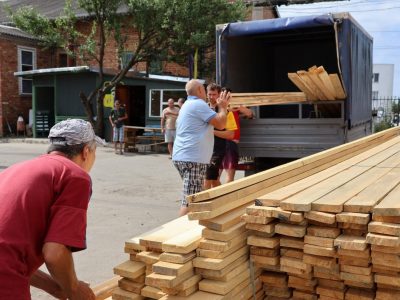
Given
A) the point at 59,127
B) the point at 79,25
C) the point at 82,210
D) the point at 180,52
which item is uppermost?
the point at 79,25

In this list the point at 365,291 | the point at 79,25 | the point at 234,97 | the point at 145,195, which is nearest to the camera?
the point at 365,291

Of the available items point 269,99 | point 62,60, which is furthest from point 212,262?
point 62,60

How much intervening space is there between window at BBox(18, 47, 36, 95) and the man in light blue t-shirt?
21143mm

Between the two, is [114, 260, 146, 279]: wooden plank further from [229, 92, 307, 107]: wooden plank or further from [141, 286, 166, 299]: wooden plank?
[229, 92, 307, 107]: wooden plank

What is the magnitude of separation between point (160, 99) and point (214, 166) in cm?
A: 1403

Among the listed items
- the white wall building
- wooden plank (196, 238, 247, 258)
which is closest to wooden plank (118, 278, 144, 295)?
wooden plank (196, 238, 247, 258)

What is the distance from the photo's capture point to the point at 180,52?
19.1 m

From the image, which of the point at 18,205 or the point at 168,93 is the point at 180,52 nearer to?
the point at 168,93

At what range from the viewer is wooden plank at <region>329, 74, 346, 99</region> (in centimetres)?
680

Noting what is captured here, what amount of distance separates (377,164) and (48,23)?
1773 cm

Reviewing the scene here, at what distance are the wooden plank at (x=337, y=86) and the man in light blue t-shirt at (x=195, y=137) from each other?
2253 millimetres

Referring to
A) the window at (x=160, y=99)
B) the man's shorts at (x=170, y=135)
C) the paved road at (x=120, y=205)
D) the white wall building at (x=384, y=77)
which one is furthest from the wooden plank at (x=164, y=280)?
the white wall building at (x=384, y=77)

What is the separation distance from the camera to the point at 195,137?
5227mm

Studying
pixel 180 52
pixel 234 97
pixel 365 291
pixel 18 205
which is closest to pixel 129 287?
pixel 18 205
